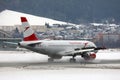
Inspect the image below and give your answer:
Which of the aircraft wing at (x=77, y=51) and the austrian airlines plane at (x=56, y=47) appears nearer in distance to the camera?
the aircraft wing at (x=77, y=51)

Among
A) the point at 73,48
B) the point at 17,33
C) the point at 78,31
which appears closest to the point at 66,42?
the point at 73,48

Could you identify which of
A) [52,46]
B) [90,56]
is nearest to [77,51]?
[90,56]

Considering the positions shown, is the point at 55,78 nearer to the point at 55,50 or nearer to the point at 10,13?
the point at 55,50

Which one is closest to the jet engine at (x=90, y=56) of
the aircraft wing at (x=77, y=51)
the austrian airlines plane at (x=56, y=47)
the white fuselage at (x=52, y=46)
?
the austrian airlines plane at (x=56, y=47)

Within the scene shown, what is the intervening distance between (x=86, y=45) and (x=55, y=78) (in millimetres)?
24794

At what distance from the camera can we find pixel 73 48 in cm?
4831

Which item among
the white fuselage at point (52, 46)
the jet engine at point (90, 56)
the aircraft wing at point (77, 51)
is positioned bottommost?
the jet engine at point (90, 56)

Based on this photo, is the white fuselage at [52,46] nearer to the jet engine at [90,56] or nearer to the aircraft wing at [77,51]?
the aircraft wing at [77,51]

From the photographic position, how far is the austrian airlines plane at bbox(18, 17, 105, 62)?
46125 mm

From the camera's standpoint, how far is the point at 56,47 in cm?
4738

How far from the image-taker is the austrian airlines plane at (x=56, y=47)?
151 feet

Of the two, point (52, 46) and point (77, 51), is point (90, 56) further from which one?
point (52, 46)

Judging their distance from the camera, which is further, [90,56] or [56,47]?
[56,47]

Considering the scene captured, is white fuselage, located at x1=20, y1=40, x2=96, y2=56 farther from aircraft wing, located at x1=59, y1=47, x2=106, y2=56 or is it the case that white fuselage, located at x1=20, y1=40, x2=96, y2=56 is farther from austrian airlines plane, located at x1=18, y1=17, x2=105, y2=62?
aircraft wing, located at x1=59, y1=47, x2=106, y2=56
